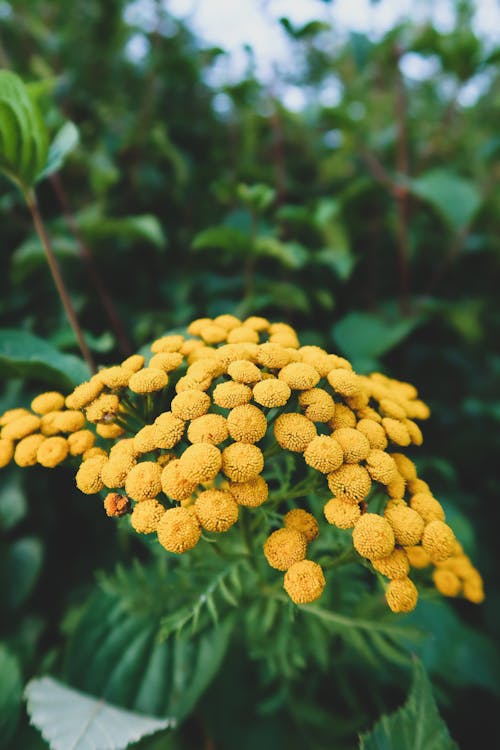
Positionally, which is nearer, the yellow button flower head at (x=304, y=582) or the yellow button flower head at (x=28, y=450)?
the yellow button flower head at (x=304, y=582)

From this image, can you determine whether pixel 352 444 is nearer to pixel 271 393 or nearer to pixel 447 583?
pixel 271 393

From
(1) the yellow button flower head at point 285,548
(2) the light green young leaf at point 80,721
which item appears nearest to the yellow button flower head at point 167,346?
(1) the yellow button flower head at point 285,548

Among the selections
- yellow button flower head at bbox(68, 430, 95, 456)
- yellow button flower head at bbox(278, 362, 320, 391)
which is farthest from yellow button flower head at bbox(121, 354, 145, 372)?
yellow button flower head at bbox(278, 362, 320, 391)

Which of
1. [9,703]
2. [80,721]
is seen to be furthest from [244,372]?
[9,703]

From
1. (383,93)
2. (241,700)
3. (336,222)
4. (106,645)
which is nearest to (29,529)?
(106,645)

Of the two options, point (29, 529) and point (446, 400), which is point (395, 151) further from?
point (29, 529)

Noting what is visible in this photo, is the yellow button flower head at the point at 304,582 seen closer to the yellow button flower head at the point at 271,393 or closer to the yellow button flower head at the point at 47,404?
the yellow button flower head at the point at 271,393
